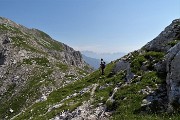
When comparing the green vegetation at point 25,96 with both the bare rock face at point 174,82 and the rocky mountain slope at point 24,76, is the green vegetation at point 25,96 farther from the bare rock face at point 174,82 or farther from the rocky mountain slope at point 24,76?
the bare rock face at point 174,82

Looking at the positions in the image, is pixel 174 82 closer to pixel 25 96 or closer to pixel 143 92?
pixel 143 92

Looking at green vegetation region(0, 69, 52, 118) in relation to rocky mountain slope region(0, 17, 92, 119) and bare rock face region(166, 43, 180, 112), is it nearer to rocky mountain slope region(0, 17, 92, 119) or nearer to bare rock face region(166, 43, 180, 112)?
rocky mountain slope region(0, 17, 92, 119)

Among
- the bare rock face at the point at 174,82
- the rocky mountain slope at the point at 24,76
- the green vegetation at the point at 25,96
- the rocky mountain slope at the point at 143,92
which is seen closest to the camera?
the bare rock face at the point at 174,82

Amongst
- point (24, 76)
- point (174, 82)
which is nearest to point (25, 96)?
point (24, 76)

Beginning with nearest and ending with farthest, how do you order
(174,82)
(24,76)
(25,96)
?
(174,82) < (25,96) < (24,76)

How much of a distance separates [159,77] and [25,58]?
73.5 m

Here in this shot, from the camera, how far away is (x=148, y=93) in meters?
25.1

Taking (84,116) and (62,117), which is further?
(62,117)

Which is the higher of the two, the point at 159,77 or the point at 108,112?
the point at 159,77

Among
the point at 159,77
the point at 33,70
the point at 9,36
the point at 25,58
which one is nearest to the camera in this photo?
the point at 159,77

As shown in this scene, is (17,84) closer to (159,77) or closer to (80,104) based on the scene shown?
(80,104)

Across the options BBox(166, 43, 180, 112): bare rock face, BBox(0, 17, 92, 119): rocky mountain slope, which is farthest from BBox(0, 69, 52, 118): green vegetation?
BBox(166, 43, 180, 112): bare rock face

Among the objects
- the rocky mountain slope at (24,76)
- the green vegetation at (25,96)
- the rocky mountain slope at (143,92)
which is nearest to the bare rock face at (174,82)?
the rocky mountain slope at (143,92)

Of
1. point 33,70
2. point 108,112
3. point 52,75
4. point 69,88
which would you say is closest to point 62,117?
point 108,112
